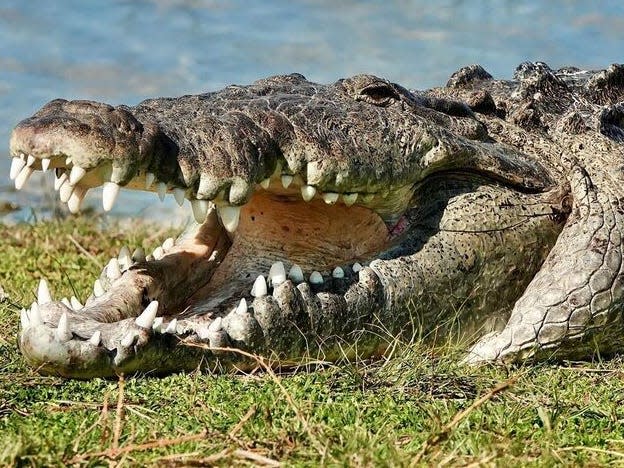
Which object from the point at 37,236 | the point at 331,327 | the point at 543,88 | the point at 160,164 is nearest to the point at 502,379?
the point at 331,327

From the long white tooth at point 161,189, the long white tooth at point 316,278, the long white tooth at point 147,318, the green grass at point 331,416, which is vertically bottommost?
the green grass at point 331,416

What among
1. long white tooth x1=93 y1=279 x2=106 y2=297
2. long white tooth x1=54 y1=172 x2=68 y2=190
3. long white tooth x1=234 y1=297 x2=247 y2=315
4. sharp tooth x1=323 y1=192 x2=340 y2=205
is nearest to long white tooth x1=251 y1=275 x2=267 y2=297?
long white tooth x1=234 y1=297 x2=247 y2=315

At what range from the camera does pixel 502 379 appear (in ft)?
15.3

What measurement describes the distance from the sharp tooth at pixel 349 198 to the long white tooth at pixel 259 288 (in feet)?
1.92

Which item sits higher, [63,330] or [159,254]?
[159,254]

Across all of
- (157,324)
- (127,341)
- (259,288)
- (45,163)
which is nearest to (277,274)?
(259,288)

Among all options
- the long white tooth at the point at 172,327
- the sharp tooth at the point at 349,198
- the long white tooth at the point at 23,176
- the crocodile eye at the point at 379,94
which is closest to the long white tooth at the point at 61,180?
the long white tooth at the point at 23,176

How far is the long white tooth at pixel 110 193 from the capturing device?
13.7ft

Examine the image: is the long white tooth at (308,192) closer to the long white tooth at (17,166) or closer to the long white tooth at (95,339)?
the long white tooth at (95,339)

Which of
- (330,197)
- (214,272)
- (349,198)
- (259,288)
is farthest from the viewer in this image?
(214,272)

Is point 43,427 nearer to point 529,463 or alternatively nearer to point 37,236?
point 529,463

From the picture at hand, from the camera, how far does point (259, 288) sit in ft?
15.3

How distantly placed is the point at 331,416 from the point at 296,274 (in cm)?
116

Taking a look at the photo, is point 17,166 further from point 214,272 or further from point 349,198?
point 349,198
